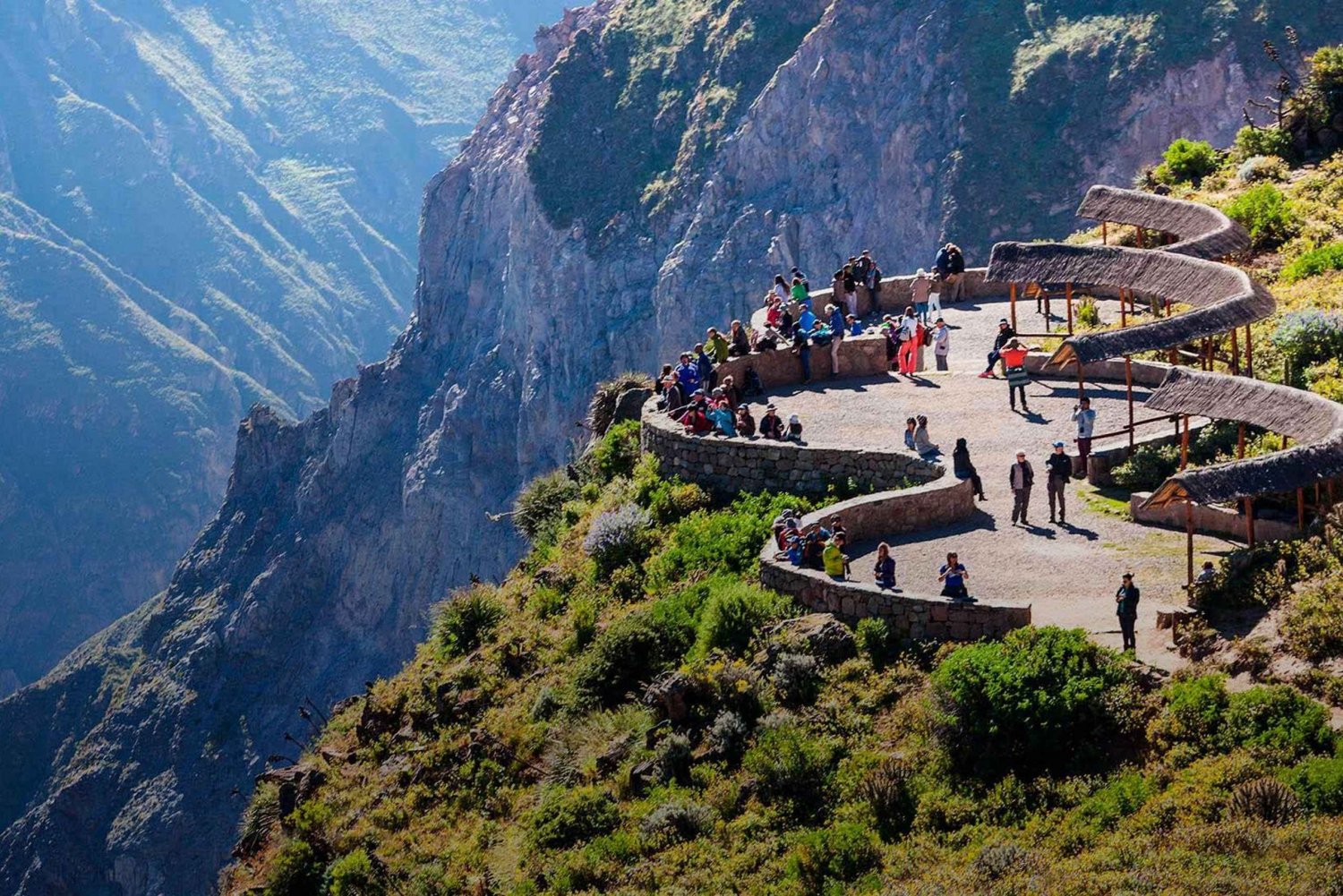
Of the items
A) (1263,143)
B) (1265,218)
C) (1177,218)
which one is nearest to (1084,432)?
(1177,218)

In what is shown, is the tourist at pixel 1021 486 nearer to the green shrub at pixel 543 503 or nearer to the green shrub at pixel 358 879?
the green shrub at pixel 358 879

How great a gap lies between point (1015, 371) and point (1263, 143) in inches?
607

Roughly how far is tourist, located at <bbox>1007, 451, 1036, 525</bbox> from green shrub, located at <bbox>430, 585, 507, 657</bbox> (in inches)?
380

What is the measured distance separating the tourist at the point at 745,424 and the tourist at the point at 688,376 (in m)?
2.67

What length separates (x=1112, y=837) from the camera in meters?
17.1

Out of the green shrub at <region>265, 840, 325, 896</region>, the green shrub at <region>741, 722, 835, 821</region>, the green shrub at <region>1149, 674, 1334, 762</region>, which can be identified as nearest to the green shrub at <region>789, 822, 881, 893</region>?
the green shrub at <region>741, 722, 835, 821</region>

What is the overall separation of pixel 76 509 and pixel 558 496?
167 meters

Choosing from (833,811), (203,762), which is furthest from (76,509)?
(833,811)

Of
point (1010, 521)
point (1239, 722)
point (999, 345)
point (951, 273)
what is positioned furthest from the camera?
point (951, 273)

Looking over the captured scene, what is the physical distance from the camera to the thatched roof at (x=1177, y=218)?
106 ft

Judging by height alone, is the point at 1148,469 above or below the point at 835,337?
below

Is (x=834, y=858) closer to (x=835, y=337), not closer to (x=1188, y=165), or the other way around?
(x=835, y=337)

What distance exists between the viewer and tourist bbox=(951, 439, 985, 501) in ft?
83.9

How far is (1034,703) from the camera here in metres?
19.1
